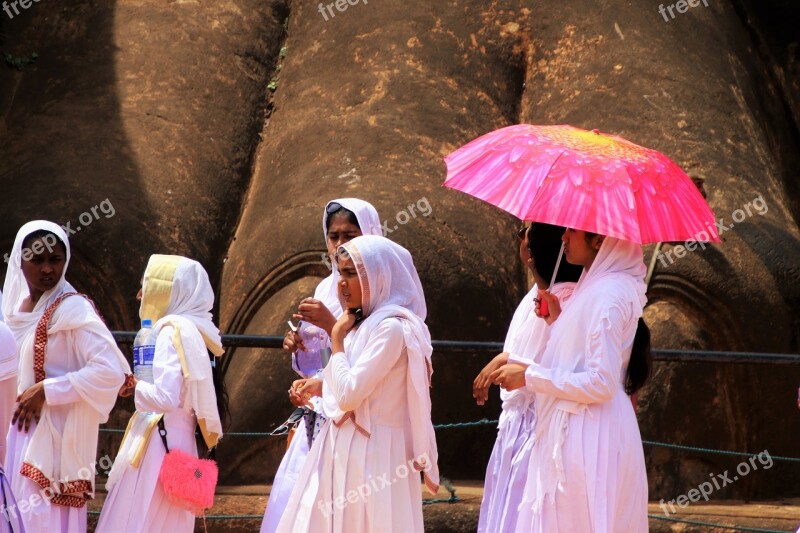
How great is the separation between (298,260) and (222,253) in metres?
1.10

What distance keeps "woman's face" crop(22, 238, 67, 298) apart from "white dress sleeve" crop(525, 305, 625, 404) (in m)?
2.30

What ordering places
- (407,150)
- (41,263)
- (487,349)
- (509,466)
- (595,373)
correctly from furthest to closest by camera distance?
(407,150), (487,349), (41,263), (509,466), (595,373)

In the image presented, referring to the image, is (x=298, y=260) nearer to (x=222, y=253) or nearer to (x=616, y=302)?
(x=222, y=253)

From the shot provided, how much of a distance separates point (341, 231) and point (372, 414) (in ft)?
3.90

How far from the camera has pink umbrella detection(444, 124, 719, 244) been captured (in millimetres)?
5070

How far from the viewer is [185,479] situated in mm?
6000

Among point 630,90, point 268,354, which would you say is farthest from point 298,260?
point 630,90

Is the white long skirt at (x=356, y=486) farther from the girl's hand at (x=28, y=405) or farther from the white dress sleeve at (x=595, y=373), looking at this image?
the girl's hand at (x=28, y=405)

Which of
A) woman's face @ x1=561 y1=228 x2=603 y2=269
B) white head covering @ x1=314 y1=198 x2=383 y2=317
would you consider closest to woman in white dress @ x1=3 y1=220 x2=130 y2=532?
white head covering @ x1=314 y1=198 x2=383 y2=317

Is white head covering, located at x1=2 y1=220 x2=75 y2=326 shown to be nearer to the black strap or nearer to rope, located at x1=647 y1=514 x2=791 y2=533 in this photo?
the black strap

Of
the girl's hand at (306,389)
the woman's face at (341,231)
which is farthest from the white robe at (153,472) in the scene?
the woman's face at (341,231)

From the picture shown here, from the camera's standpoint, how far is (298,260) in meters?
9.19

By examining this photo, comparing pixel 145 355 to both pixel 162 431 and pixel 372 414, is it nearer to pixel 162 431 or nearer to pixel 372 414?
pixel 162 431

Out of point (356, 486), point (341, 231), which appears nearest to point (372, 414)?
point (356, 486)
